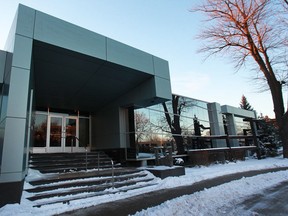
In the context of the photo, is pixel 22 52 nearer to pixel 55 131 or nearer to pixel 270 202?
pixel 55 131

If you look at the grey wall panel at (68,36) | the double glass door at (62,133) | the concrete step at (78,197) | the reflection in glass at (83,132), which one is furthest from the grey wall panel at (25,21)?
the reflection in glass at (83,132)

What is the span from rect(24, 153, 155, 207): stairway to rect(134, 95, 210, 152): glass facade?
244cm

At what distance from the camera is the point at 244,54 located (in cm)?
1442

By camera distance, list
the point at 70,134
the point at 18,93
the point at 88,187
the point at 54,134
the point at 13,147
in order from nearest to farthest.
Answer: the point at 13,147 → the point at 18,93 → the point at 88,187 → the point at 54,134 → the point at 70,134

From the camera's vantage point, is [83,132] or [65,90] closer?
[65,90]

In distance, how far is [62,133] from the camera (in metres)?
11.2

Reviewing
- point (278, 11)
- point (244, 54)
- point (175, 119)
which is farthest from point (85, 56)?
point (278, 11)

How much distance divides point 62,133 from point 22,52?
6990 millimetres

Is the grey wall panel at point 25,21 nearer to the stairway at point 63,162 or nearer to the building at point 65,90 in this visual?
the building at point 65,90

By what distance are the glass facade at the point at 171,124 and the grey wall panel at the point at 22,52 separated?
19.3ft

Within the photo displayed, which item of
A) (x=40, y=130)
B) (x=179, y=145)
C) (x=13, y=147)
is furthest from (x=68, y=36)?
(x=179, y=145)

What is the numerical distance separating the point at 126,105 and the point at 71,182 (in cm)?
548

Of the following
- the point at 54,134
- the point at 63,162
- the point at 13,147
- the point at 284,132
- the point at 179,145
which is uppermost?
the point at 54,134

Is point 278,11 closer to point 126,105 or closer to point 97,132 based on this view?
point 126,105
